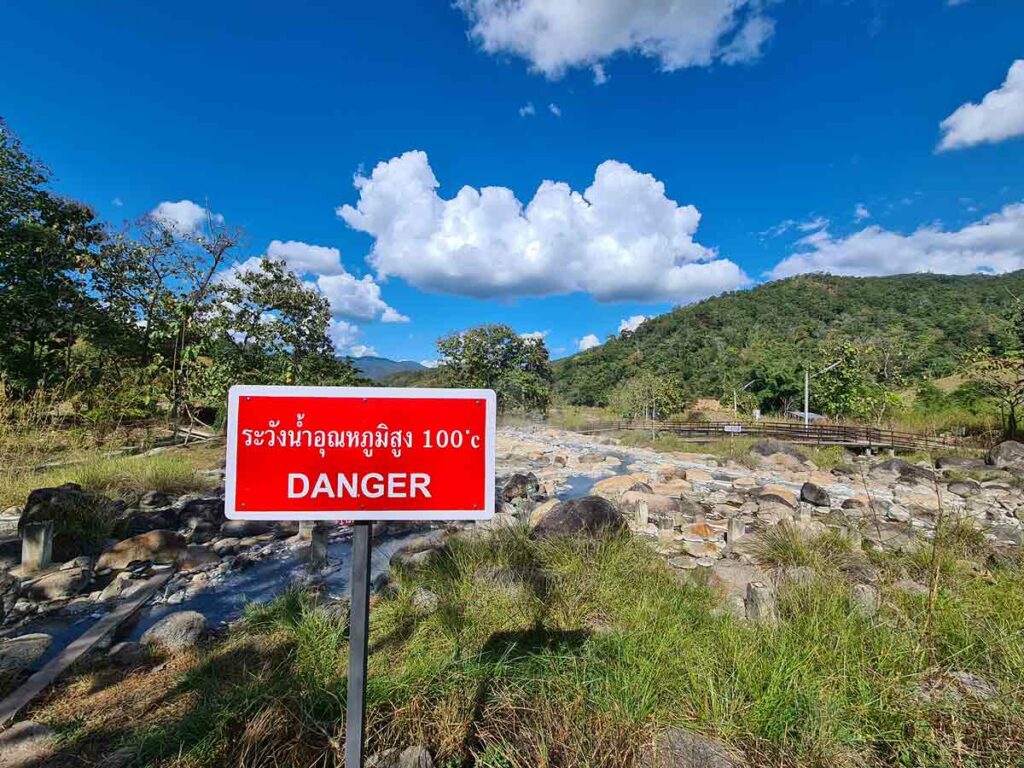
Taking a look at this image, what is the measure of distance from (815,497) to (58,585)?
11.2 meters

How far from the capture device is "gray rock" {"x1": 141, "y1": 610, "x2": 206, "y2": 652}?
3.06m

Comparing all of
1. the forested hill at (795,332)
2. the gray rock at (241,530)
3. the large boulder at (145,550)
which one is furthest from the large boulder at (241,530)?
the forested hill at (795,332)

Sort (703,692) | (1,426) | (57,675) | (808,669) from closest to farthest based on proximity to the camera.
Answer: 1. (703,692)
2. (808,669)
3. (57,675)
4. (1,426)

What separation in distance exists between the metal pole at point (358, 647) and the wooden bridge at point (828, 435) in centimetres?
1527

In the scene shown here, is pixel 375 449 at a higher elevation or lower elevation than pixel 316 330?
lower

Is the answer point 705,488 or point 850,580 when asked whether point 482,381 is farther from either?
point 850,580

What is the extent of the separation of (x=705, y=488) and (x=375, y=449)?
10924 millimetres

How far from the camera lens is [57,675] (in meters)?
2.66

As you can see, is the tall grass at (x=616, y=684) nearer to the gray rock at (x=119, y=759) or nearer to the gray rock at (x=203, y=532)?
the gray rock at (x=119, y=759)

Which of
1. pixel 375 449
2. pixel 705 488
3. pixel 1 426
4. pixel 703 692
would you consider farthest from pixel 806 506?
pixel 1 426

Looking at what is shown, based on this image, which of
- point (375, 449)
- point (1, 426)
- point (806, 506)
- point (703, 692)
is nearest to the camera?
point (375, 449)

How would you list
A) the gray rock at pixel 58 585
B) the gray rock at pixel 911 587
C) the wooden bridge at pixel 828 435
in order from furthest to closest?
1. the wooden bridge at pixel 828 435
2. the gray rock at pixel 58 585
3. the gray rock at pixel 911 587

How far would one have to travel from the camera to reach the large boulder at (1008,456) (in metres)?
11.9

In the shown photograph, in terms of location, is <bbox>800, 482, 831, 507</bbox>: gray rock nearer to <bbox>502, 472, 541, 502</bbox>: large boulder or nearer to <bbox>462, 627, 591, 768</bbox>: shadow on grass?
<bbox>502, 472, 541, 502</bbox>: large boulder
